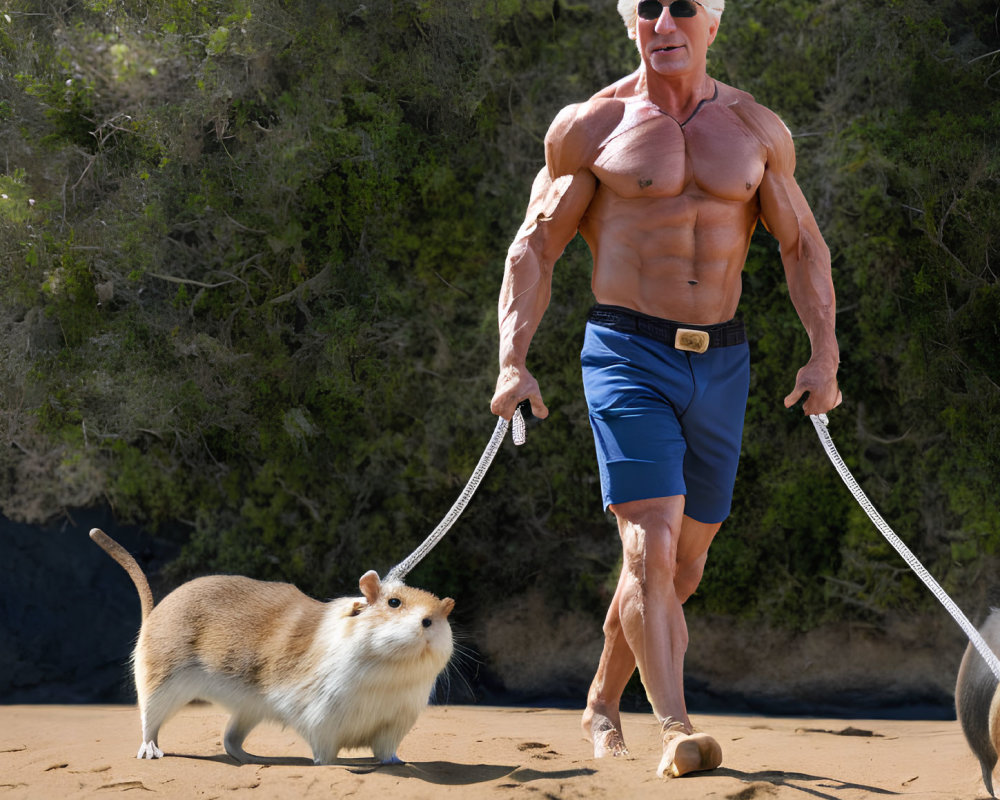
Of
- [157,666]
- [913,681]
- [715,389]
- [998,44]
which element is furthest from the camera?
[998,44]

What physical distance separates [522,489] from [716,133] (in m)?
4.29

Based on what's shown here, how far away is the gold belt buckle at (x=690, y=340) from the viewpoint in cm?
368

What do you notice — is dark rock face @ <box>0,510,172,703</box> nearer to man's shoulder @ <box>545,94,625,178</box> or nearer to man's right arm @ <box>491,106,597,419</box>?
man's right arm @ <box>491,106,597,419</box>

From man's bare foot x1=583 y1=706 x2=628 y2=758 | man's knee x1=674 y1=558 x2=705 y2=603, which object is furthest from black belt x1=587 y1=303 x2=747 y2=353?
man's bare foot x1=583 y1=706 x2=628 y2=758

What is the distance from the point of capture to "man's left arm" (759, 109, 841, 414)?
3801mm

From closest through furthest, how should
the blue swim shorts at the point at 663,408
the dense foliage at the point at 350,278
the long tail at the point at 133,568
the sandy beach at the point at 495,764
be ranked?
the sandy beach at the point at 495,764 < the blue swim shorts at the point at 663,408 < the long tail at the point at 133,568 < the dense foliage at the point at 350,278

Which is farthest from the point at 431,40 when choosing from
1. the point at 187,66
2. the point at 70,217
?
the point at 70,217

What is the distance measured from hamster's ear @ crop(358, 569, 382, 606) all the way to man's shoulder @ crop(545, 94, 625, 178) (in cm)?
146

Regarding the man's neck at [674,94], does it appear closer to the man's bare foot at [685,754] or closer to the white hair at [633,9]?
the white hair at [633,9]

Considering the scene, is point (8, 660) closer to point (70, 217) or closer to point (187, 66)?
point (70, 217)

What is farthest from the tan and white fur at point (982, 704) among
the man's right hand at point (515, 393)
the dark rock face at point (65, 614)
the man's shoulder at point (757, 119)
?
the dark rock face at point (65, 614)

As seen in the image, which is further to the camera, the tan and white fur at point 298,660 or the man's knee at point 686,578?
the man's knee at point 686,578

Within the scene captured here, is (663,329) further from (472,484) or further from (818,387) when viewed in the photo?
(472,484)

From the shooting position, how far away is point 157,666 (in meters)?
4.11
